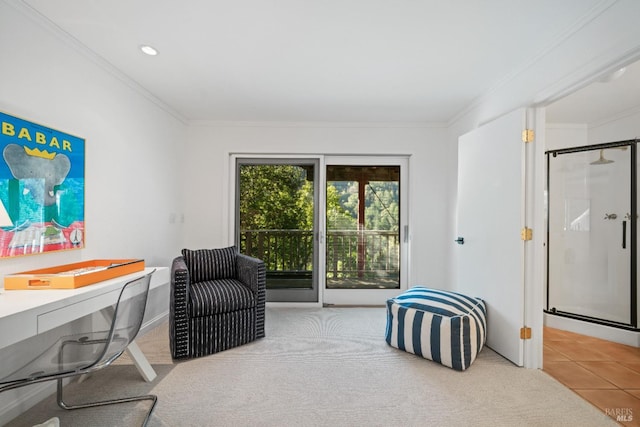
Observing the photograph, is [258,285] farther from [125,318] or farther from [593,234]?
[593,234]

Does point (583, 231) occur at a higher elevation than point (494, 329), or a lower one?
higher

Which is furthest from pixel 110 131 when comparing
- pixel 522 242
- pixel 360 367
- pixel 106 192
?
pixel 522 242

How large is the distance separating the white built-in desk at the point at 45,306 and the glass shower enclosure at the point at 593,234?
4.09 meters

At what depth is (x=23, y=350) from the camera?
1863mm

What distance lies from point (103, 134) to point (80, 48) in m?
0.62

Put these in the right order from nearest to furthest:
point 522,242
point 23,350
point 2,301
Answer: point 2,301, point 23,350, point 522,242

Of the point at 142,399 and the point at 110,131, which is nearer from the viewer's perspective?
the point at 142,399

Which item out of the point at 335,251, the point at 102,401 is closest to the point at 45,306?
the point at 102,401

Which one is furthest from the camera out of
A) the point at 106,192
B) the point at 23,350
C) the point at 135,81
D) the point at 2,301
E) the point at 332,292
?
the point at 332,292

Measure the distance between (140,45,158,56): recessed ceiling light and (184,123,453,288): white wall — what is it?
1680 millimetres

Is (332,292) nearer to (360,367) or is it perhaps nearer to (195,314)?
(360,367)

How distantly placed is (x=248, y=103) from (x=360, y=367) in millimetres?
2769

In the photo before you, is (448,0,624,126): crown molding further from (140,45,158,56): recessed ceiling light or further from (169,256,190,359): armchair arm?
A: (169,256,190,359): armchair arm

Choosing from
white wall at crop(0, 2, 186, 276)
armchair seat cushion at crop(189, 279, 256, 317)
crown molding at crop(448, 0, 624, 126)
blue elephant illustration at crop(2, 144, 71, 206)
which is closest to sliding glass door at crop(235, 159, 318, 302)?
white wall at crop(0, 2, 186, 276)
